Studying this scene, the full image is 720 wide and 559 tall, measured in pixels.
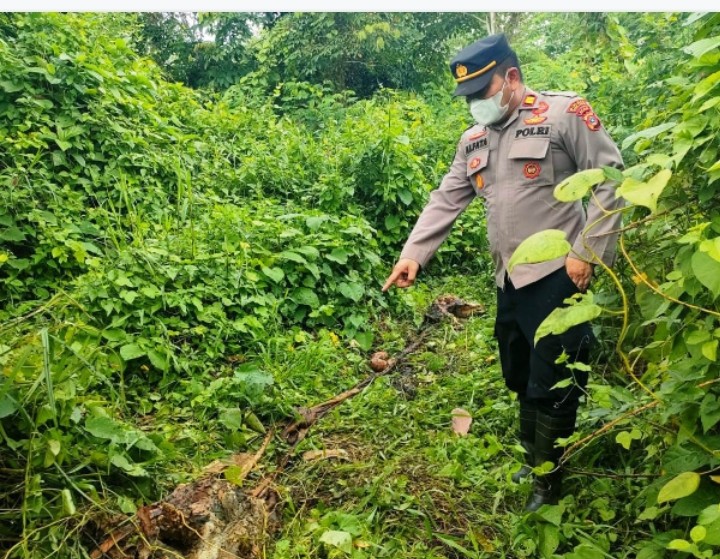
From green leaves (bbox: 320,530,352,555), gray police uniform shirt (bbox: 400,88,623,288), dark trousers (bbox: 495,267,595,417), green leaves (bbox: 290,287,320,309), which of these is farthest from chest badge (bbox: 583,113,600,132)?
green leaves (bbox: 290,287,320,309)

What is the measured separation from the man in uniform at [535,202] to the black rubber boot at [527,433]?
0.11 metres

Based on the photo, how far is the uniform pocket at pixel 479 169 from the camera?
2.30 m

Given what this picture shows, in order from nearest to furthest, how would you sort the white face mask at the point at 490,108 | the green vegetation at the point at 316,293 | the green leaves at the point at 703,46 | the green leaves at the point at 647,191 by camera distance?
the green leaves at the point at 647,191 < the green leaves at the point at 703,46 < the green vegetation at the point at 316,293 < the white face mask at the point at 490,108

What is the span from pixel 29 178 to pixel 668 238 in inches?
162

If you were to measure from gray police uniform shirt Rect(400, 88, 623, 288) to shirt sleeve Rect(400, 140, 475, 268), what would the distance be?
0.10 m

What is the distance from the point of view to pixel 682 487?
1.39 meters

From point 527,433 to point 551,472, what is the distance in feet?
1.02

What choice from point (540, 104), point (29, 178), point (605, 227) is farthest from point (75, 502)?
point (29, 178)

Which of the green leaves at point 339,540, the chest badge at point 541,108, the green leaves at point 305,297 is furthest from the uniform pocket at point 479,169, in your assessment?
the green leaves at point 305,297

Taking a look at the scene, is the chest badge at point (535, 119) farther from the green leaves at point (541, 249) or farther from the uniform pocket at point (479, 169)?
the green leaves at point (541, 249)

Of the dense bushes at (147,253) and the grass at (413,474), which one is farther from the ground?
the dense bushes at (147,253)

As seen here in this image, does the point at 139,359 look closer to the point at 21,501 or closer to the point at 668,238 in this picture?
the point at 21,501

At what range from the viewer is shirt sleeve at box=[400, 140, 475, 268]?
246cm

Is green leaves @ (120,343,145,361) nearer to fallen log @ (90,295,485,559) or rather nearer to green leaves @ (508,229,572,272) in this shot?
fallen log @ (90,295,485,559)
